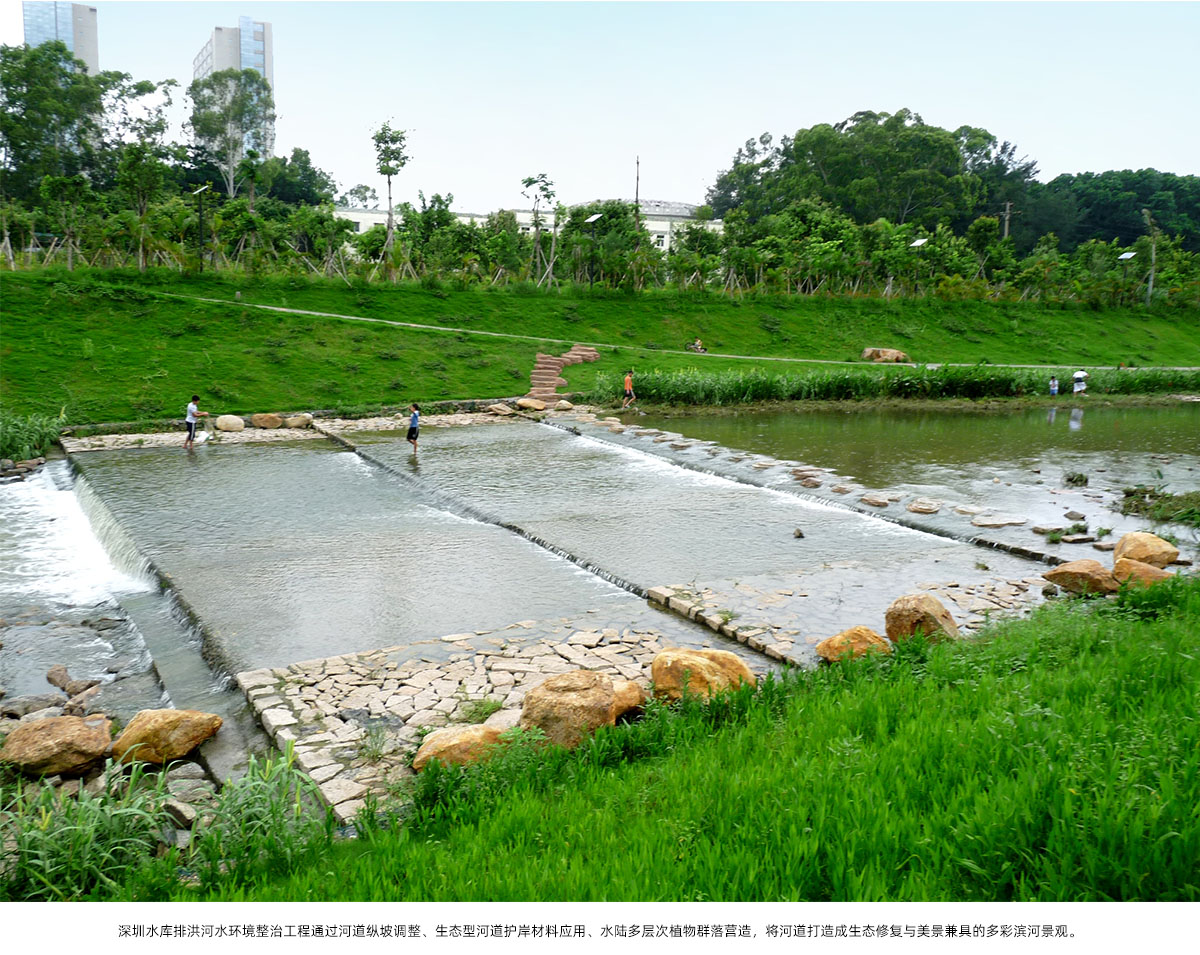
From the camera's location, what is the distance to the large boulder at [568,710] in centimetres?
598

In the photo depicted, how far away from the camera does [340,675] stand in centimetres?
779

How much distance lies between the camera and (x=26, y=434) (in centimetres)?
1888

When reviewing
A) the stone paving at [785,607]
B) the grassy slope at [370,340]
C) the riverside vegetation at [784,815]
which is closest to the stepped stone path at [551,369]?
the grassy slope at [370,340]

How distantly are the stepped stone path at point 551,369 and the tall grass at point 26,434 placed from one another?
42.6ft

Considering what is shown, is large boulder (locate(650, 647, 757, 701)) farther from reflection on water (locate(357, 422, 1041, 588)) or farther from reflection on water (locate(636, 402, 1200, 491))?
reflection on water (locate(636, 402, 1200, 491))

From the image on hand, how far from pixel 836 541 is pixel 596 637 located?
17.3 feet

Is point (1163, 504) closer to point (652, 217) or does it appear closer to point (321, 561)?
point (321, 561)

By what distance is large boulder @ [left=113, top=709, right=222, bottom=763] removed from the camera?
6.37 meters

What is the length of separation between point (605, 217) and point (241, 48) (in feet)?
320

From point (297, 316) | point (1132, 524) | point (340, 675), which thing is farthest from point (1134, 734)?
point (297, 316)

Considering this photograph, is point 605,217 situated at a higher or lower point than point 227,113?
lower

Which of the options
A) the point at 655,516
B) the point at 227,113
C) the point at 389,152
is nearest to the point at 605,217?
the point at 389,152

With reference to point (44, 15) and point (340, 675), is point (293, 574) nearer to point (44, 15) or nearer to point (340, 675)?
point (340, 675)

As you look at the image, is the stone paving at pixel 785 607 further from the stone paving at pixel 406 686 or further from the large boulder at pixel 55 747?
the large boulder at pixel 55 747
